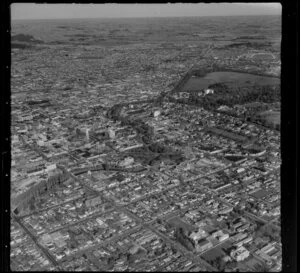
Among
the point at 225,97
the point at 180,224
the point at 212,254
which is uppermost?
the point at 225,97

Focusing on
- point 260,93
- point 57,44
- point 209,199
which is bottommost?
point 209,199

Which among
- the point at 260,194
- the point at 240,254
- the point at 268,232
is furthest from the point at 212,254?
the point at 260,194

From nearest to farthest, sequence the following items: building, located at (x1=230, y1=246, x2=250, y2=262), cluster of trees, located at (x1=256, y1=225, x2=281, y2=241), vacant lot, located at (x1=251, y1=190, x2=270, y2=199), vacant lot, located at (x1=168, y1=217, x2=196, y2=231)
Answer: building, located at (x1=230, y1=246, x2=250, y2=262) → cluster of trees, located at (x1=256, y1=225, x2=281, y2=241) → vacant lot, located at (x1=168, y1=217, x2=196, y2=231) → vacant lot, located at (x1=251, y1=190, x2=270, y2=199)

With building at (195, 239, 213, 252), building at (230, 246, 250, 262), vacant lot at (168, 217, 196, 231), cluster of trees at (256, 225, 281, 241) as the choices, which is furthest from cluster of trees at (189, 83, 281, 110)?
building at (230, 246, 250, 262)

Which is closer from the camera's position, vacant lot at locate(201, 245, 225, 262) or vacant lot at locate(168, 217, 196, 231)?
vacant lot at locate(201, 245, 225, 262)

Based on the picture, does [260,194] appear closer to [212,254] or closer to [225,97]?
[212,254]

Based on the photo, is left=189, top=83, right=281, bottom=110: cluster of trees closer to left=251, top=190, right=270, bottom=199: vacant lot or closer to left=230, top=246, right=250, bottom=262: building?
left=251, top=190, right=270, bottom=199: vacant lot

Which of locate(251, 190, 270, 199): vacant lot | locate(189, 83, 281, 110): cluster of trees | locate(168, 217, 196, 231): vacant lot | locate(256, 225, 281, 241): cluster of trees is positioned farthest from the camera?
locate(189, 83, 281, 110): cluster of trees

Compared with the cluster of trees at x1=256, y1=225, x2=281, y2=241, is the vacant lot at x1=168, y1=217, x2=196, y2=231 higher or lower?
lower

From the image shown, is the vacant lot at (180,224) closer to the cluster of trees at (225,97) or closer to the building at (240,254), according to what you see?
the building at (240,254)
